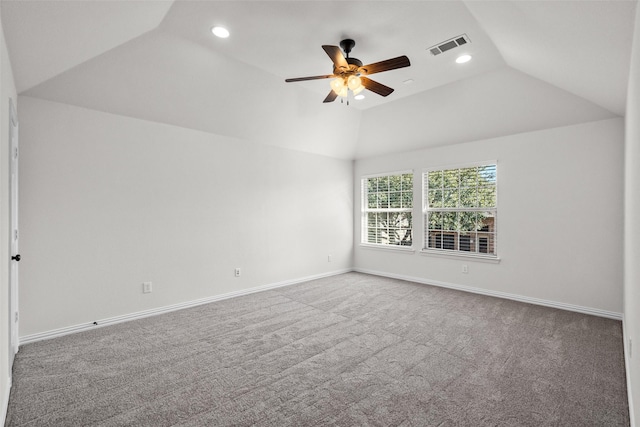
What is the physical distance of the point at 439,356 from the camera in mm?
2736

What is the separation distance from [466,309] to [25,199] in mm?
5107

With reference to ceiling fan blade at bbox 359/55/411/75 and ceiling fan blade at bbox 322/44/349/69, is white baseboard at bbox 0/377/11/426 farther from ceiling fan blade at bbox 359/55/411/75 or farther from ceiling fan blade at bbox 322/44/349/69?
ceiling fan blade at bbox 359/55/411/75

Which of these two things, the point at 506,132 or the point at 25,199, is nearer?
the point at 25,199

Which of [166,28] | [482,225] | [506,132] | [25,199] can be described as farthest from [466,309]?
[25,199]

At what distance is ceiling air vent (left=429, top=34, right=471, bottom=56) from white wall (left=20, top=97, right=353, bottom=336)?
9.37 ft

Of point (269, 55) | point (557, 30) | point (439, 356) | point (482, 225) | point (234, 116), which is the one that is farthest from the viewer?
point (482, 225)

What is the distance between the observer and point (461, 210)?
5066mm

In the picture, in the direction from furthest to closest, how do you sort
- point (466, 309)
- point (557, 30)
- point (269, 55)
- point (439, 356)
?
point (466, 309) < point (269, 55) < point (439, 356) < point (557, 30)

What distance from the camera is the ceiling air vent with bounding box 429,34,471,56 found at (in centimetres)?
303

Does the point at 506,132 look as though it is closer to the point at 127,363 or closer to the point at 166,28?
the point at 166,28

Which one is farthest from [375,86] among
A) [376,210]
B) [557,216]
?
[376,210]

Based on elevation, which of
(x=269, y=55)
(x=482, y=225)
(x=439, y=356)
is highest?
(x=269, y=55)

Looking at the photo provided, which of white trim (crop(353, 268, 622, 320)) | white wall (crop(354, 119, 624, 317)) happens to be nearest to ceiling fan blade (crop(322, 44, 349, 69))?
white wall (crop(354, 119, 624, 317))

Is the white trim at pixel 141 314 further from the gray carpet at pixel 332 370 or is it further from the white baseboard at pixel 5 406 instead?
the white baseboard at pixel 5 406
